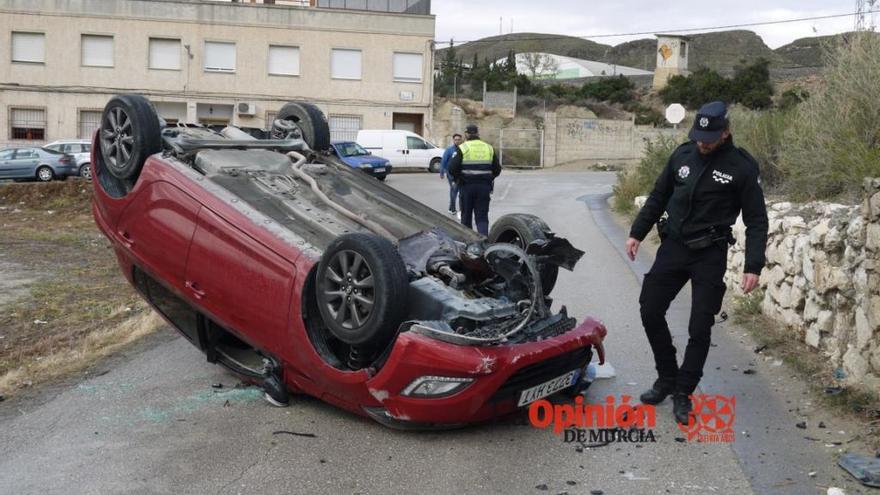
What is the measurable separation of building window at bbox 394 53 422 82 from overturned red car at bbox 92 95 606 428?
35908 millimetres

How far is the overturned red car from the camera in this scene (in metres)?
4.74

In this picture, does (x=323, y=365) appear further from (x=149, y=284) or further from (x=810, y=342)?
(x=810, y=342)

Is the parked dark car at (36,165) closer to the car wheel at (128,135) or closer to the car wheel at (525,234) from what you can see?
the car wheel at (128,135)

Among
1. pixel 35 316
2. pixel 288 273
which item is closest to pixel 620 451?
pixel 288 273

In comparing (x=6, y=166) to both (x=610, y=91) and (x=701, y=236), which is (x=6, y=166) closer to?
(x=701, y=236)

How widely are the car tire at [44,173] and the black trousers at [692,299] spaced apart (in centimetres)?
2884

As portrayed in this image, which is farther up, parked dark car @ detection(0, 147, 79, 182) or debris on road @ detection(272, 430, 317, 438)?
parked dark car @ detection(0, 147, 79, 182)

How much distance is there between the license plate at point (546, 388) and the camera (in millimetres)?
4996

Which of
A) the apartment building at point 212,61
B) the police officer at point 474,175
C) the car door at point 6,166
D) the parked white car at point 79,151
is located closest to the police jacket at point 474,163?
the police officer at point 474,175

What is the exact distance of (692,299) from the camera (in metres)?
5.27

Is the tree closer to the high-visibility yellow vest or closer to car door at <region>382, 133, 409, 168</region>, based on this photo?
car door at <region>382, 133, 409, 168</region>

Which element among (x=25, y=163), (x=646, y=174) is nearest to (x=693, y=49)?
(x=25, y=163)

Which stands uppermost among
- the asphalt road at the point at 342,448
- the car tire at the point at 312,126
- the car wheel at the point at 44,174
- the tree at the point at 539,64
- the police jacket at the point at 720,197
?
the tree at the point at 539,64

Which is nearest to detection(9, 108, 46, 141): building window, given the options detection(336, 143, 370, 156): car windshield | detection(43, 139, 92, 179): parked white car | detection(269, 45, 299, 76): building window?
detection(43, 139, 92, 179): parked white car
